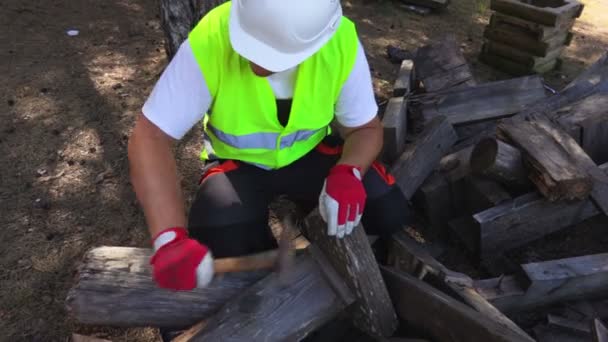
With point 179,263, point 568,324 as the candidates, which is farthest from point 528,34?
point 179,263

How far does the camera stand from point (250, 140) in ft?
6.94

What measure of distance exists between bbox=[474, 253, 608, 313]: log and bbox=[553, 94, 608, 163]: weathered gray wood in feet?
2.86

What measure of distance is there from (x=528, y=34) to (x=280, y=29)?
146 inches

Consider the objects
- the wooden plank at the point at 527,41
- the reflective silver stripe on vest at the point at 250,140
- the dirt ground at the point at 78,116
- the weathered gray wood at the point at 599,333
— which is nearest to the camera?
the weathered gray wood at the point at 599,333

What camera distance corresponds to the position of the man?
174 centimetres

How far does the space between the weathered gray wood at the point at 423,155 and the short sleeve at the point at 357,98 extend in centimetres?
60

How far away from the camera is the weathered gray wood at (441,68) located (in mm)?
3602

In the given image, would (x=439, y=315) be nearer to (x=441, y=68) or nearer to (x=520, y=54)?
(x=441, y=68)

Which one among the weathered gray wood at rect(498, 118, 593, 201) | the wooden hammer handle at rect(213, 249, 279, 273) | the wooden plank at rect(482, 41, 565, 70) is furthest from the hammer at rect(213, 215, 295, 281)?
the wooden plank at rect(482, 41, 565, 70)

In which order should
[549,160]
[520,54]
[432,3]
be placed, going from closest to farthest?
[549,160]
[520,54]
[432,3]

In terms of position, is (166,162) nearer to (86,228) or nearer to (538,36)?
(86,228)

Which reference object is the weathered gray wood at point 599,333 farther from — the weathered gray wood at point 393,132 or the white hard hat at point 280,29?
the weathered gray wood at point 393,132

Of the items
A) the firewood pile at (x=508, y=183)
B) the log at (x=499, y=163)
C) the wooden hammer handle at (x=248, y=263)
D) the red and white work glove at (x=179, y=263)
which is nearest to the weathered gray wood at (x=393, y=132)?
the firewood pile at (x=508, y=183)

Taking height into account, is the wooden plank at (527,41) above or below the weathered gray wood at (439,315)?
below
